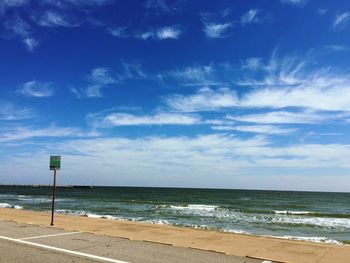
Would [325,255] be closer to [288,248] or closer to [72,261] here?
[288,248]

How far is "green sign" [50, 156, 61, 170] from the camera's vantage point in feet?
48.3

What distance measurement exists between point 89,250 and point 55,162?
6224 mm

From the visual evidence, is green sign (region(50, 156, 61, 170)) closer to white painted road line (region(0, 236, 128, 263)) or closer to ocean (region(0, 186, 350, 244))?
white painted road line (region(0, 236, 128, 263))

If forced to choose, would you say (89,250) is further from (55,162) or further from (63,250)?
(55,162)

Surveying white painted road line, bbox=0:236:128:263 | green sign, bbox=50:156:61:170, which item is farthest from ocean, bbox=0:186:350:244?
white painted road line, bbox=0:236:128:263

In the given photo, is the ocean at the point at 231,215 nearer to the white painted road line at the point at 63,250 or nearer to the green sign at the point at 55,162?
the green sign at the point at 55,162

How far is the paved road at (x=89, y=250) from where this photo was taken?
8.35 meters

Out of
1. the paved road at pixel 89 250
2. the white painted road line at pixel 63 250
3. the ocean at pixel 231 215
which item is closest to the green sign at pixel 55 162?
the paved road at pixel 89 250

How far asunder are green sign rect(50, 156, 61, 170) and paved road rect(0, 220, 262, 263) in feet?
10.9

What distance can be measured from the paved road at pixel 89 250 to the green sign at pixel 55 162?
10.9 feet

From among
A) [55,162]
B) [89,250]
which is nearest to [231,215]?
[55,162]

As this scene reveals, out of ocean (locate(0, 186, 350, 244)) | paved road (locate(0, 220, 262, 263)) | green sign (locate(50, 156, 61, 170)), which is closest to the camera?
paved road (locate(0, 220, 262, 263))

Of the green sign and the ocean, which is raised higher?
the green sign

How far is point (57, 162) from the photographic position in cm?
1476
